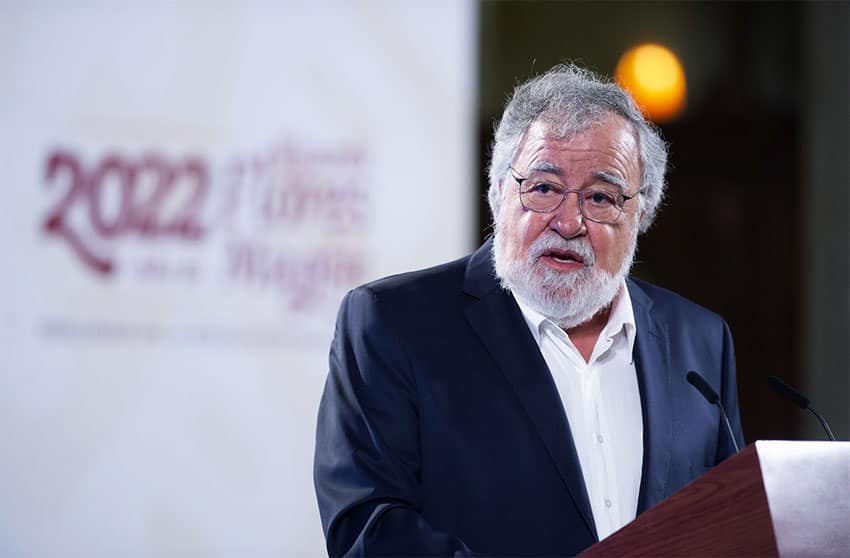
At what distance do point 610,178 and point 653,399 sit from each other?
16.7 inches

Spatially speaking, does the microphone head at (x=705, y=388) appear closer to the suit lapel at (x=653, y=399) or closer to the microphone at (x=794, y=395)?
the microphone at (x=794, y=395)

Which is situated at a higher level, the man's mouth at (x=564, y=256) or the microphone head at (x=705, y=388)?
the man's mouth at (x=564, y=256)

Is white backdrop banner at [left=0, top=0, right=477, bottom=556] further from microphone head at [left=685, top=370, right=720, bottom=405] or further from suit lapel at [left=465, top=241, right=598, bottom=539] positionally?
microphone head at [left=685, top=370, right=720, bottom=405]

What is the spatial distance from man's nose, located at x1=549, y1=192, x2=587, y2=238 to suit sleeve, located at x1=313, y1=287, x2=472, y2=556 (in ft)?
1.20

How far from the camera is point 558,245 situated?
6.59ft

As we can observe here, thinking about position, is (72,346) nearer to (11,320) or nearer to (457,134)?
(11,320)

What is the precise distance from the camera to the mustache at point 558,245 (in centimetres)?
200

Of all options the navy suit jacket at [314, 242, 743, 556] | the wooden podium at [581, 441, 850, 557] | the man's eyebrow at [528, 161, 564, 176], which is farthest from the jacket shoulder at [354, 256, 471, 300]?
the wooden podium at [581, 441, 850, 557]

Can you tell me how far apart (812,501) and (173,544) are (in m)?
2.42

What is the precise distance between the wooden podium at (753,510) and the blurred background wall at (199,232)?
2143 millimetres

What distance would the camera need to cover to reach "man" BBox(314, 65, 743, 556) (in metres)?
1.83

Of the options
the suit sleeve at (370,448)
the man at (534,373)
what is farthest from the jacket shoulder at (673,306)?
the suit sleeve at (370,448)

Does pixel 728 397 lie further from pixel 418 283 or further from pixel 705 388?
pixel 418 283

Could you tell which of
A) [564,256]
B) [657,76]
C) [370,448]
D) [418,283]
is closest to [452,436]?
[370,448]
